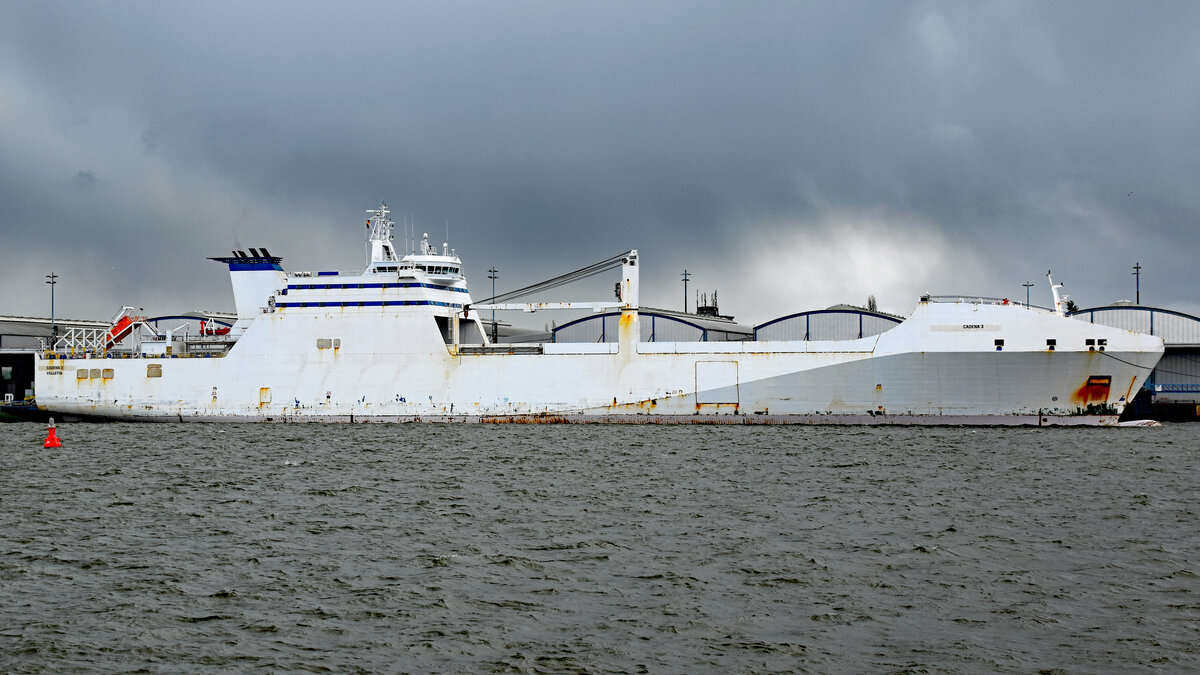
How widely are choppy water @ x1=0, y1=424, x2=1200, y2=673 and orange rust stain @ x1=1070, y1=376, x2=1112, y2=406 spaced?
7600 millimetres

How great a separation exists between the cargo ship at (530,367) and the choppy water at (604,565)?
312 inches

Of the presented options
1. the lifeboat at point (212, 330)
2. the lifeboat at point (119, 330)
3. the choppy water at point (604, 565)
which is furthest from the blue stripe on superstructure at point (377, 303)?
the choppy water at point (604, 565)

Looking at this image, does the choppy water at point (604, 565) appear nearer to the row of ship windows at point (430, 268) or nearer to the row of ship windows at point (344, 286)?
the row of ship windows at point (344, 286)

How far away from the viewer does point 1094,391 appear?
32.3m

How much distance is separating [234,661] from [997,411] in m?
29.2

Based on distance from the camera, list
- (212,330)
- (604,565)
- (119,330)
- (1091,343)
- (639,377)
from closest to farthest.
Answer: (604,565), (1091,343), (639,377), (119,330), (212,330)

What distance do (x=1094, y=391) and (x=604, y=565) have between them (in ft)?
84.1

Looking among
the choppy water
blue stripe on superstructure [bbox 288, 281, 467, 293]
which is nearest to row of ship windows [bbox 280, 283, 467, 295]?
blue stripe on superstructure [bbox 288, 281, 467, 293]

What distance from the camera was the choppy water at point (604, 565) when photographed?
943cm

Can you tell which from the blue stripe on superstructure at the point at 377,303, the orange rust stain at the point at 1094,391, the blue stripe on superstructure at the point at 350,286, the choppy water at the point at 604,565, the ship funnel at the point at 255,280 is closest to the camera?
the choppy water at the point at 604,565

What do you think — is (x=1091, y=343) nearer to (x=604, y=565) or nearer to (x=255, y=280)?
(x=604, y=565)

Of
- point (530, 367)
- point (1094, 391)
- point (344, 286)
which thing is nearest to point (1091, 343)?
point (1094, 391)

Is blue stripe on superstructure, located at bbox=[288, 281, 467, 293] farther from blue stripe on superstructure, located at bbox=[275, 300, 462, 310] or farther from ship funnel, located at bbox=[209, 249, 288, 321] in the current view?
ship funnel, located at bbox=[209, 249, 288, 321]

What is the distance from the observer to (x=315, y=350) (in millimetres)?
38156
